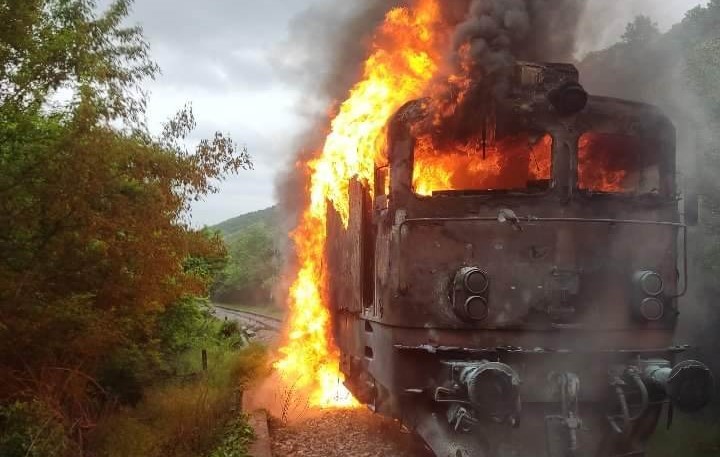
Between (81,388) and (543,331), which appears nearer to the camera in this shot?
(543,331)

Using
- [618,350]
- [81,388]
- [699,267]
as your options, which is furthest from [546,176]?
[81,388]

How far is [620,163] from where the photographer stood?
23.8ft

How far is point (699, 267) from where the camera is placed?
358 inches

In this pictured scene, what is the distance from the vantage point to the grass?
8125 millimetres

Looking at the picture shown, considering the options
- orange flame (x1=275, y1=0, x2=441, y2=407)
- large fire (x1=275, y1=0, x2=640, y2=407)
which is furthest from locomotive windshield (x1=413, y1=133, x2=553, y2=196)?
orange flame (x1=275, y1=0, x2=441, y2=407)

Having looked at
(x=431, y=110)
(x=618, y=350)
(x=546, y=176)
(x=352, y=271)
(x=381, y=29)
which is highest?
(x=381, y=29)

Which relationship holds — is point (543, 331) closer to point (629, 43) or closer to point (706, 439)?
point (706, 439)

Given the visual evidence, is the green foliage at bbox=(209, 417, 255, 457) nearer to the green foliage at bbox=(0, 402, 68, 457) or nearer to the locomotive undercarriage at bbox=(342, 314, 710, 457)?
the green foliage at bbox=(0, 402, 68, 457)

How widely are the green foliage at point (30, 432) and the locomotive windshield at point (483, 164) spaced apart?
4.48 metres

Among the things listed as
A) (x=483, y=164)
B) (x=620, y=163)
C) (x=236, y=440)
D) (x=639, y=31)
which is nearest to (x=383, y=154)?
(x=483, y=164)

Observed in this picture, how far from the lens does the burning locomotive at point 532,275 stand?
6.19m

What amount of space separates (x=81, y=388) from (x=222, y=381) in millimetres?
5689

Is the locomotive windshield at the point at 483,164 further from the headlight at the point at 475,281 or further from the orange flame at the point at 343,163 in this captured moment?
the headlight at the point at 475,281

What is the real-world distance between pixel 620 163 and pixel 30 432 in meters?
6.63
